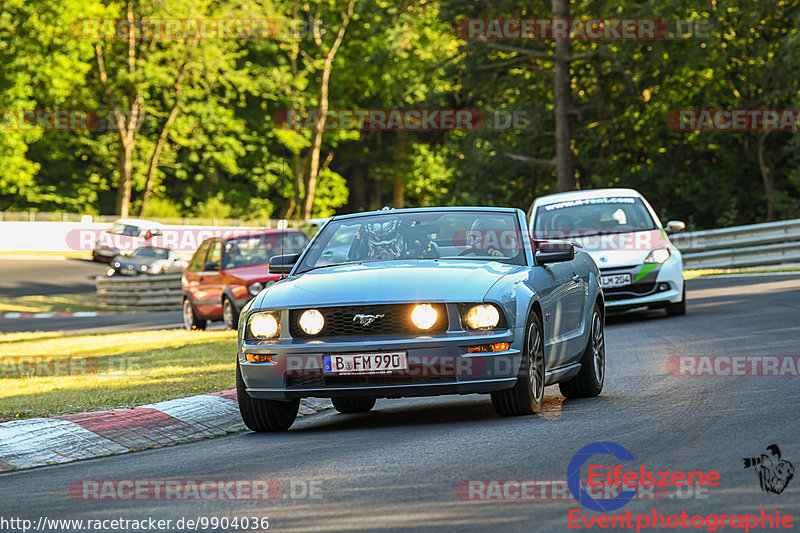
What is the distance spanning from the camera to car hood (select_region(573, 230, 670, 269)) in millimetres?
18422

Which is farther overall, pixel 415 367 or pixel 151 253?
pixel 151 253

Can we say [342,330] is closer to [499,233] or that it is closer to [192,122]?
[499,233]

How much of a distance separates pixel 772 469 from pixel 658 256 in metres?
12.1

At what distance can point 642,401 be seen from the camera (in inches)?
390

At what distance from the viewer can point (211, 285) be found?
76.8ft

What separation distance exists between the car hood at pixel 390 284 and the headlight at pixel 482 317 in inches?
2.5

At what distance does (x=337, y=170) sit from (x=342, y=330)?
246 ft

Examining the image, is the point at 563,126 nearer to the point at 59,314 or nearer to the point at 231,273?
the point at 59,314

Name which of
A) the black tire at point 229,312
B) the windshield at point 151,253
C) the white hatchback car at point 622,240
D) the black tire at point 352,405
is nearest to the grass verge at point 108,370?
the black tire at point 229,312

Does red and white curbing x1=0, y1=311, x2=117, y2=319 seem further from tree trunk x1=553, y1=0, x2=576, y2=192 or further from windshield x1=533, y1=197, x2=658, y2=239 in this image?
windshield x1=533, y1=197, x2=658, y2=239

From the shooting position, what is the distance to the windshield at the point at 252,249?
23.3 metres

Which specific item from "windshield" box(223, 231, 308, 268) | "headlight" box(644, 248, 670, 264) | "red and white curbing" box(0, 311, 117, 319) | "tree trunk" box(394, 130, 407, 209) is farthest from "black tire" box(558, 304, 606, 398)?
"tree trunk" box(394, 130, 407, 209)

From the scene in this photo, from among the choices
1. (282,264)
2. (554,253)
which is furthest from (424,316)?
(282,264)

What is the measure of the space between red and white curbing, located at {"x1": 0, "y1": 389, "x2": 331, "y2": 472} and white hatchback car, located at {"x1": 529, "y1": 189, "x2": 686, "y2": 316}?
8.31 meters
